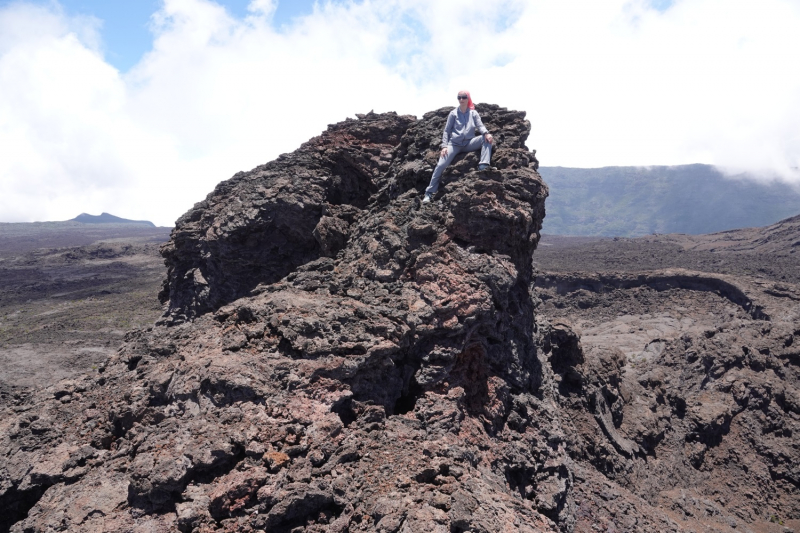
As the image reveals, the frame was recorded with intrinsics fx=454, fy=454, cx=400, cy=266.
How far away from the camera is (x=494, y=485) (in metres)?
4.33

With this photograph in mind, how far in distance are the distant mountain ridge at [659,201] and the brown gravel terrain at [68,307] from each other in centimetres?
11681

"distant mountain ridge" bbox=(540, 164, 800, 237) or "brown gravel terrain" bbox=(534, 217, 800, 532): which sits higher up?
"distant mountain ridge" bbox=(540, 164, 800, 237)

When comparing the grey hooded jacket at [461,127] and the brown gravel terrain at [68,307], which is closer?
the grey hooded jacket at [461,127]

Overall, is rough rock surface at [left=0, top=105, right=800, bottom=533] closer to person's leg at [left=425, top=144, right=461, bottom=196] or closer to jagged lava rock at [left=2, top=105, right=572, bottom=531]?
jagged lava rock at [left=2, top=105, right=572, bottom=531]

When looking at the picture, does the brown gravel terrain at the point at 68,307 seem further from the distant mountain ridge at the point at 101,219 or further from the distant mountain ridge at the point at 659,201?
the distant mountain ridge at the point at 101,219

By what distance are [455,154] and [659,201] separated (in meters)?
150

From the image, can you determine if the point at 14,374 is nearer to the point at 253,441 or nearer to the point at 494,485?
the point at 253,441

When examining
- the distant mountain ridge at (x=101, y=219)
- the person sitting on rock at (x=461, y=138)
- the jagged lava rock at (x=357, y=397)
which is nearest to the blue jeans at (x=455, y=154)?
the person sitting on rock at (x=461, y=138)

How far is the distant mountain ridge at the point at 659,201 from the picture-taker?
11606 cm

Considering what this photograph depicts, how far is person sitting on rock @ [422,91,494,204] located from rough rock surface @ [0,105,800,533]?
211 mm

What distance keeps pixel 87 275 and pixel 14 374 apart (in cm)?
3205

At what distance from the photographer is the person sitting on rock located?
21.9ft

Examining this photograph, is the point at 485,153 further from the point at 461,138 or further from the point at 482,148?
the point at 461,138

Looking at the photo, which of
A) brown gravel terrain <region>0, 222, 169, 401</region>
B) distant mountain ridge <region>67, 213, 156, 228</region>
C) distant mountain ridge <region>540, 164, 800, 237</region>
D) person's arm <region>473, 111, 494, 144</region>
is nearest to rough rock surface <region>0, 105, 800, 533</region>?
person's arm <region>473, 111, 494, 144</region>
